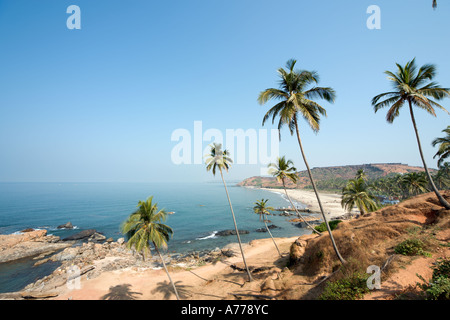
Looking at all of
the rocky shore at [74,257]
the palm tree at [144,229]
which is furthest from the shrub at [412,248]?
the rocky shore at [74,257]

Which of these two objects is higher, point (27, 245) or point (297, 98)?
point (297, 98)

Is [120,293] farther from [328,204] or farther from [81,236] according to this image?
[328,204]

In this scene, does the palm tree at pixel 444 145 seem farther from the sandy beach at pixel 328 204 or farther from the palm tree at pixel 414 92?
the sandy beach at pixel 328 204

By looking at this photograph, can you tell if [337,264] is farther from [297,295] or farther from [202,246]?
[202,246]

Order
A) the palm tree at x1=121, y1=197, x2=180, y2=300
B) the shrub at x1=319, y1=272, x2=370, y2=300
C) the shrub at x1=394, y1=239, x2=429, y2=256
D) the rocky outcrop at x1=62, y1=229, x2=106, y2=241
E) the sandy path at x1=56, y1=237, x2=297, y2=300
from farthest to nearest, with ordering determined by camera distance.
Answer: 1. the rocky outcrop at x1=62, y1=229, x2=106, y2=241
2. the sandy path at x1=56, y1=237, x2=297, y2=300
3. the palm tree at x1=121, y1=197, x2=180, y2=300
4. the shrub at x1=394, y1=239, x2=429, y2=256
5. the shrub at x1=319, y1=272, x2=370, y2=300

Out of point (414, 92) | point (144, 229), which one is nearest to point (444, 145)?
point (414, 92)

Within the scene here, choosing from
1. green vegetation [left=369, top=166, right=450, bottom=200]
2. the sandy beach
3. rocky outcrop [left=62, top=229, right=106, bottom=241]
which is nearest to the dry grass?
green vegetation [left=369, top=166, right=450, bottom=200]

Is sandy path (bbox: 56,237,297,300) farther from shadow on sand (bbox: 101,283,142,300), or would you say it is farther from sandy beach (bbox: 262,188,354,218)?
sandy beach (bbox: 262,188,354,218)
